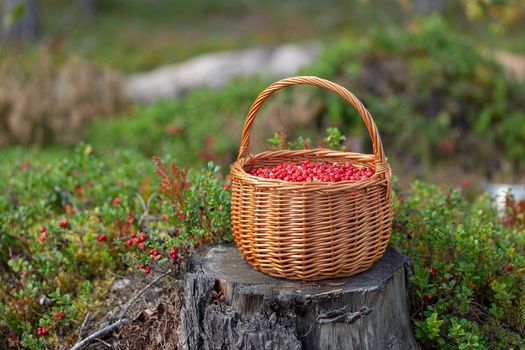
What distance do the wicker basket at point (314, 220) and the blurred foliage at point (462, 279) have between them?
0.49 m

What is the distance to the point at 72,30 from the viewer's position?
61.8ft

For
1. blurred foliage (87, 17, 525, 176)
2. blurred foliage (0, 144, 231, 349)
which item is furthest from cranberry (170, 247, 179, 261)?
blurred foliage (87, 17, 525, 176)

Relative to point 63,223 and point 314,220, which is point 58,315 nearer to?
point 63,223

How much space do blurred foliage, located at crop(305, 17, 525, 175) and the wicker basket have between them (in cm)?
438

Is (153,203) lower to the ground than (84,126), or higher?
higher

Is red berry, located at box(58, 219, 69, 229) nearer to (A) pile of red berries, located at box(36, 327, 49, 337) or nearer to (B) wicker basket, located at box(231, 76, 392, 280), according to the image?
(A) pile of red berries, located at box(36, 327, 49, 337)

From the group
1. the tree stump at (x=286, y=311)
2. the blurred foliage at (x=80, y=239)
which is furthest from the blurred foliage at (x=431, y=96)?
the tree stump at (x=286, y=311)

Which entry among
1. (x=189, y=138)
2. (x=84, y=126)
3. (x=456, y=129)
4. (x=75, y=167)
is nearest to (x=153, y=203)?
(x=75, y=167)

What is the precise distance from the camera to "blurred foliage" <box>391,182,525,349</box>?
2904 mm

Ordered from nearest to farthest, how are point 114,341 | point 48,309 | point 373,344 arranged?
point 373,344 → point 114,341 → point 48,309

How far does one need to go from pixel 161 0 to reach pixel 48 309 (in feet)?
68.3

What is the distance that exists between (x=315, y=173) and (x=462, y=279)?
1138 millimetres

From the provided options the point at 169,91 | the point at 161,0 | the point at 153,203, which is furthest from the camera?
the point at 161,0

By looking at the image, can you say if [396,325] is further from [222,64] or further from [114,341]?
[222,64]
